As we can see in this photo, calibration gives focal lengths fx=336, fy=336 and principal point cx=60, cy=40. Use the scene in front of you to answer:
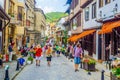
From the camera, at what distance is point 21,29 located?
46.6 meters

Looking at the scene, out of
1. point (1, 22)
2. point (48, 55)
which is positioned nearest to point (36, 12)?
point (1, 22)

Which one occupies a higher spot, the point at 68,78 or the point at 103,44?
the point at 103,44

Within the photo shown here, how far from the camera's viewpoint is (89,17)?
35.1m

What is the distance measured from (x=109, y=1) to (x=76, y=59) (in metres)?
5.94

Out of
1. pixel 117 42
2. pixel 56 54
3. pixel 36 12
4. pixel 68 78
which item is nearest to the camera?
pixel 68 78

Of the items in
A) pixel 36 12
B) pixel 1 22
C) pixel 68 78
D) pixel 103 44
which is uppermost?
pixel 36 12

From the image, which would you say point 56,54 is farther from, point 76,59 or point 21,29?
point 76,59

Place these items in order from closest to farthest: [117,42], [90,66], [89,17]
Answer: [90,66] → [117,42] → [89,17]

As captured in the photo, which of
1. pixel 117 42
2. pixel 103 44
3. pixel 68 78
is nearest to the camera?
→ pixel 68 78

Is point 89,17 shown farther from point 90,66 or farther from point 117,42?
point 90,66

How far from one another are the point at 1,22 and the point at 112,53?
1195cm

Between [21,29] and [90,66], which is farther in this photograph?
[21,29]

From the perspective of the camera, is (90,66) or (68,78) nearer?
(68,78)

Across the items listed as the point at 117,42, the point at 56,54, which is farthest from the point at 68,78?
the point at 56,54
